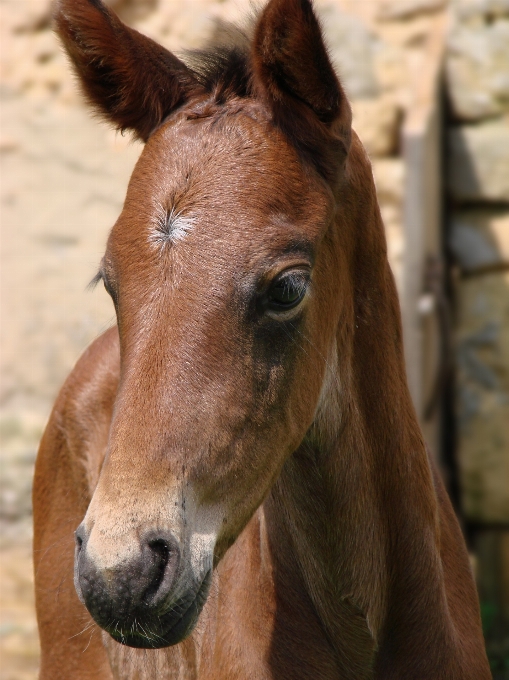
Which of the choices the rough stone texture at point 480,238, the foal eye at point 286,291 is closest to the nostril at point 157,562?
the foal eye at point 286,291

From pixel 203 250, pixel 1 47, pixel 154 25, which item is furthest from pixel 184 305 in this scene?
pixel 1 47

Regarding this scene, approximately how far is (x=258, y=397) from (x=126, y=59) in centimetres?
105

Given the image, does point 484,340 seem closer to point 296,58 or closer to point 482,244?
point 482,244

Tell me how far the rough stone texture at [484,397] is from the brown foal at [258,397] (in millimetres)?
3056

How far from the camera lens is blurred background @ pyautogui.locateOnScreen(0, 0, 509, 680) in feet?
19.0

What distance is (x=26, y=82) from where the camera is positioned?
7012 mm

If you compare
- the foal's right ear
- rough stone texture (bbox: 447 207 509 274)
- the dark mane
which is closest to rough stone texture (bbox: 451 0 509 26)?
rough stone texture (bbox: 447 207 509 274)

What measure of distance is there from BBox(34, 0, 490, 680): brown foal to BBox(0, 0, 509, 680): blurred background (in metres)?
3.00

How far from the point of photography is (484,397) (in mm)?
6008

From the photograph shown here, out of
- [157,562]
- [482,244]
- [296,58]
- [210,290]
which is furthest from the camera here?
[482,244]

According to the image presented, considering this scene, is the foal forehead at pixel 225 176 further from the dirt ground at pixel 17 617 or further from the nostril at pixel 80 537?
the dirt ground at pixel 17 617

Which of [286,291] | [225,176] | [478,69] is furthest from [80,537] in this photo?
[478,69]

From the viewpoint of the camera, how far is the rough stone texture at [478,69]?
5.89m

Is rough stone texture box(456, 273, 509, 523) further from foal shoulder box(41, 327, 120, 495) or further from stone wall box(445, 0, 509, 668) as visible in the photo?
foal shoulder box(41, 327, 120, 495)
